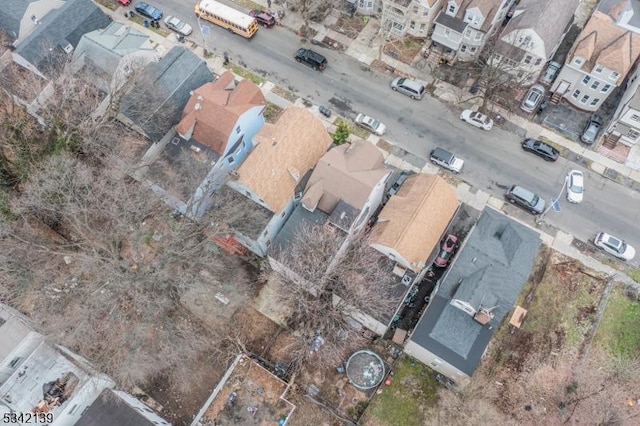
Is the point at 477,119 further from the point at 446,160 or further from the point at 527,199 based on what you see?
the point at 527,199

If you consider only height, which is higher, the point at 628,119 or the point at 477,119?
the point at 628,119

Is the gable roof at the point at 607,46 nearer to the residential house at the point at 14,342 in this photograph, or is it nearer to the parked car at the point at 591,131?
the parked car at the point at 591,131

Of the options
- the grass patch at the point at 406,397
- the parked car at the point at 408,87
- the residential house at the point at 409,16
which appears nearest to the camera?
the grass patch at the point at 406,397

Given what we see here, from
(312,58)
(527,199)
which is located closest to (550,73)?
(527,199)

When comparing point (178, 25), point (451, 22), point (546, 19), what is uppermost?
point (546, 19)

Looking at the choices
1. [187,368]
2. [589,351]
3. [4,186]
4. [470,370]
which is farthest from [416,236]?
[4,186]

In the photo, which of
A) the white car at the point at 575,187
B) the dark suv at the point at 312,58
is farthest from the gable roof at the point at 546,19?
the dark suv at the point at 312,58

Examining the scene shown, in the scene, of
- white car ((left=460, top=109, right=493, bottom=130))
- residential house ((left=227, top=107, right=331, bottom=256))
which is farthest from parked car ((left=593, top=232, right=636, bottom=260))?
residential house ((left=227, top=107, right=331, bottom=256))
